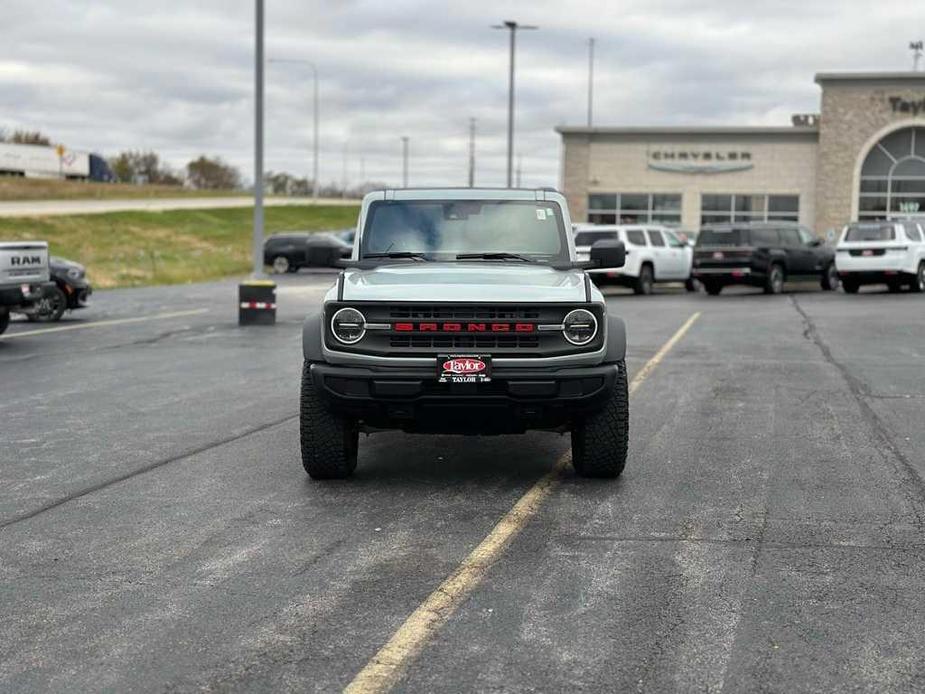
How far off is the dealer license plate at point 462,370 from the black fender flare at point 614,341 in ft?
2.55

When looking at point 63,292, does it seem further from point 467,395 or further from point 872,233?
point 872,233

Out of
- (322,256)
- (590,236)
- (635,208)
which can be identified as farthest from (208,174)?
(322,256)

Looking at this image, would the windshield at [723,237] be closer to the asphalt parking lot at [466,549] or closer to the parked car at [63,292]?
the parked car at [63,292]

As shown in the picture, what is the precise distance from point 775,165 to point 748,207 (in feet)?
7.71

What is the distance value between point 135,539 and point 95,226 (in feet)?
181

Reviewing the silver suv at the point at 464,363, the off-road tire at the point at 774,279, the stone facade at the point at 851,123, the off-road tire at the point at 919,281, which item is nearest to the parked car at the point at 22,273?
the silver suv at the point at 464,363

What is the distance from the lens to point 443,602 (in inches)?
202

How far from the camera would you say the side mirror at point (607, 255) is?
830 cm

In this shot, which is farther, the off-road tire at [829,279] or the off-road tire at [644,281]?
the off-road tire at [829,279]

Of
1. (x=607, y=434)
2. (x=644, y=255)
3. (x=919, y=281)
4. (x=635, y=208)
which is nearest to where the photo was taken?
(x=607, y=434)

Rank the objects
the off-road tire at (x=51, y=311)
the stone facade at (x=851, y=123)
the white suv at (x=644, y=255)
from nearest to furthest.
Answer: the off-road tire at (x=51, y=311) → the white suv at (x=644, y=255) → the stone facade at (x=851, y=123)

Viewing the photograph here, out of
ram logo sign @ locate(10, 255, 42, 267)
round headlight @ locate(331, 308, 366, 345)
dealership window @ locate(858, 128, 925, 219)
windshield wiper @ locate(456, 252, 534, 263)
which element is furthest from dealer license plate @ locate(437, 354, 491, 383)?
dealership window @ locate(858, 128, 925, 219)

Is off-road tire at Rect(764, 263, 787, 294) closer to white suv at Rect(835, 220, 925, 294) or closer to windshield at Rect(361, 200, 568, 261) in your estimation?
white suv at Rect(835, 220, 925, 294)

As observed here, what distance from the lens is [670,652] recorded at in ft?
14.9
